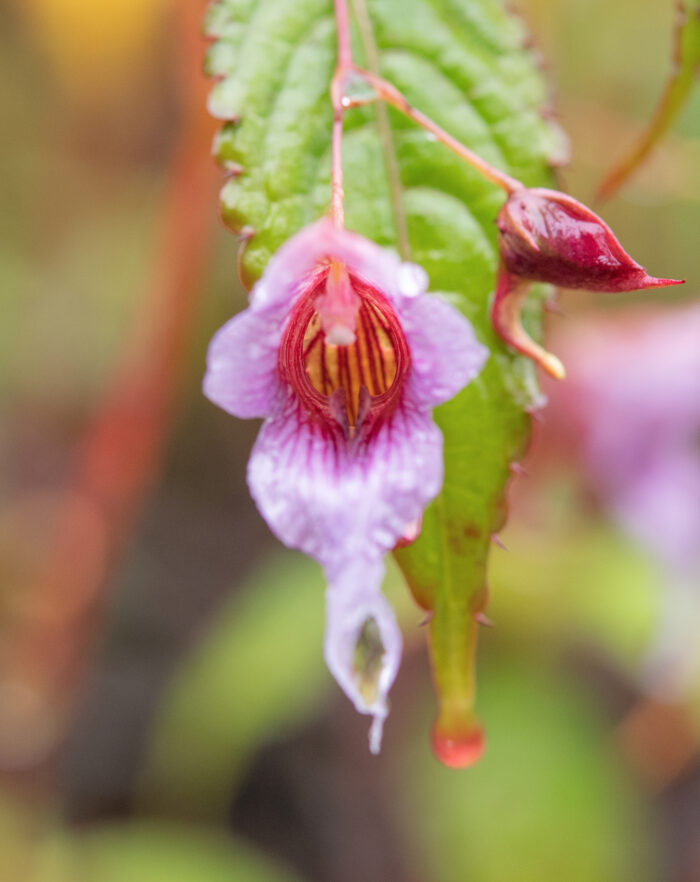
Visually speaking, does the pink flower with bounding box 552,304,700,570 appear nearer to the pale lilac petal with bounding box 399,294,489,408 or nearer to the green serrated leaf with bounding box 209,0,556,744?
the green serrated leaf with bounding box 209,0,556,744

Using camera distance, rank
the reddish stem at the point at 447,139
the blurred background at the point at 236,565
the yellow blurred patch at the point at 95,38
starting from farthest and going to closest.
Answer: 1. the yellow blurred patch at the point at 95,38
2. the blurred background at the point at 236,565
3. the reddish stem at the point at 447,139

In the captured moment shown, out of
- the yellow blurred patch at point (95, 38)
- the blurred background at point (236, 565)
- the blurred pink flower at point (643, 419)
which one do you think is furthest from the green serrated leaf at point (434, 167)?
the yellow blurred patch at point (95, 38)

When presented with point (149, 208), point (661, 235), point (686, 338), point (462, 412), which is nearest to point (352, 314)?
point (462, 412)

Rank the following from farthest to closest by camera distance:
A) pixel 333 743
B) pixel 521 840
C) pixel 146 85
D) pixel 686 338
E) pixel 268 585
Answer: pixel 146 85 → pixel 333 743 → pixel 268 585 → pixel 521 840 → pixel 686 338

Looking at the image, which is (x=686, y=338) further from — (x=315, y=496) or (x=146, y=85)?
(x=146, y=85)

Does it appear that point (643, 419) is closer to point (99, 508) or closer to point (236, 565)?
point (99, 508)

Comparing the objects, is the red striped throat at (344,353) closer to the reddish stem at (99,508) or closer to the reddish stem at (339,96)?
the reddish stem at (339,96)

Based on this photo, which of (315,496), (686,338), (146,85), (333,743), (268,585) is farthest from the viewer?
(146,85)
